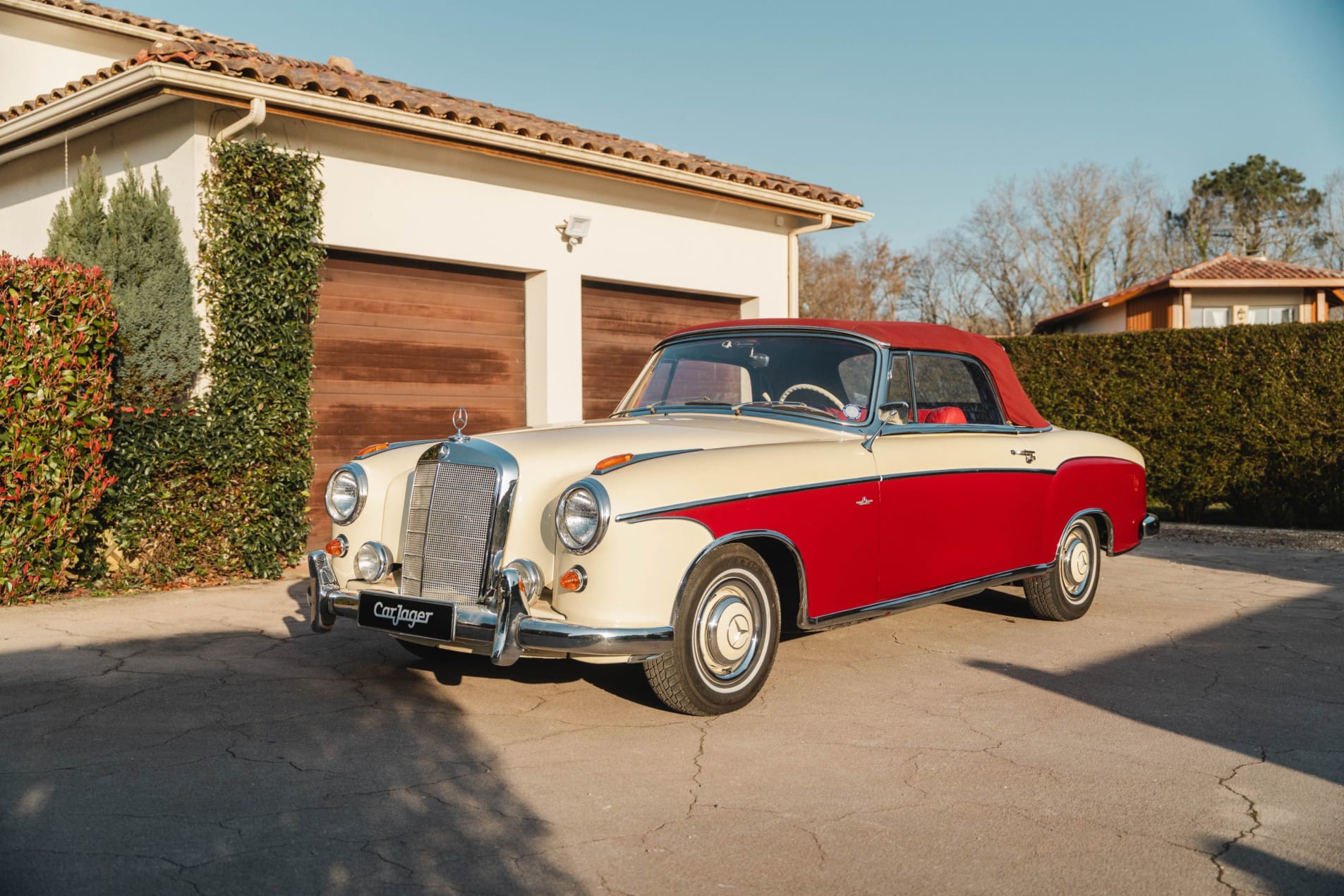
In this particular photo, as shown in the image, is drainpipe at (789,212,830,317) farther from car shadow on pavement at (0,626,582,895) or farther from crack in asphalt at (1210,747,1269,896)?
crack in asphalt at (1210,747,1269,896)

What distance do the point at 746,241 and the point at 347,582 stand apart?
27.9 feet

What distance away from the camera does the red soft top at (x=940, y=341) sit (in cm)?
593

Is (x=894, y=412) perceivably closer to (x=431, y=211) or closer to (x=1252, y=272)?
(x=431, y=211)

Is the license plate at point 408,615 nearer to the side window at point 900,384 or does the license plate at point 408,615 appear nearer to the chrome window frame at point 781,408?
the chrome window frame at point 781,408

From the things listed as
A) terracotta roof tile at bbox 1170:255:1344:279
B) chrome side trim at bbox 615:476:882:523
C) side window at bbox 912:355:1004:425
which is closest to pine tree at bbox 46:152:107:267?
chrome side trim at bbox 615:476:882:523

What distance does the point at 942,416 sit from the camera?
6262 mm

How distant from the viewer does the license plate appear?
443 cm

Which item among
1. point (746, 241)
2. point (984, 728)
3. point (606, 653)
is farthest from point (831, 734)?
point (746, 241)

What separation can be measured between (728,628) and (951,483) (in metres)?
1.77

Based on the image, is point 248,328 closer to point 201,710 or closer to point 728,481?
point 201,710

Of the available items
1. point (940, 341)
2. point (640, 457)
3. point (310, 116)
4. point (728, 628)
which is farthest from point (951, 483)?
point (310, 116)

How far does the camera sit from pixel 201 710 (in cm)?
473

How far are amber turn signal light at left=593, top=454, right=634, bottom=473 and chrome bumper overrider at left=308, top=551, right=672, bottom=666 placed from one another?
1.78 ft

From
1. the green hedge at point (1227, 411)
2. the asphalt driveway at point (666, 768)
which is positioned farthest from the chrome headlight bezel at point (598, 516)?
the green hedge at point (1227, 411)
